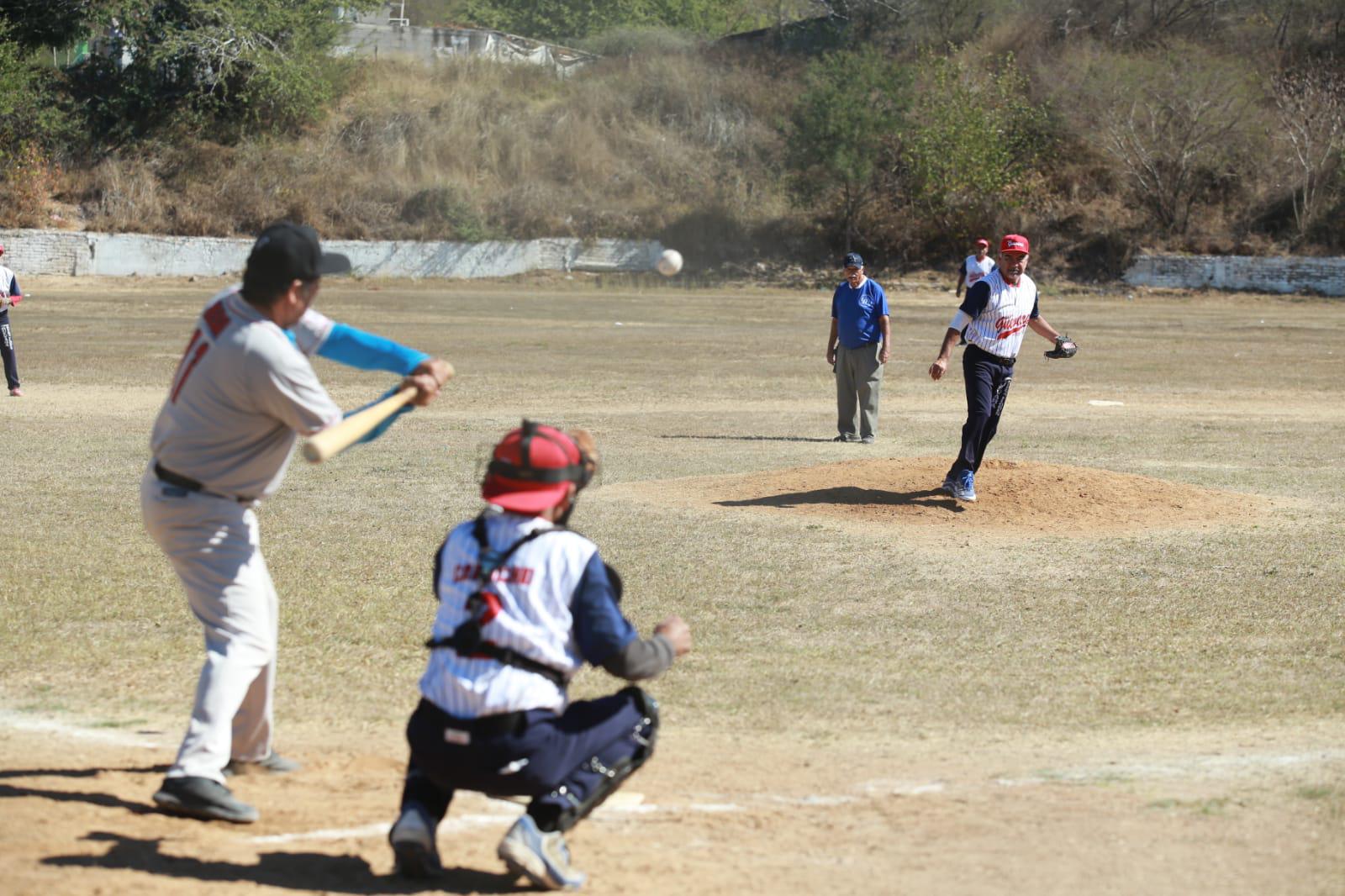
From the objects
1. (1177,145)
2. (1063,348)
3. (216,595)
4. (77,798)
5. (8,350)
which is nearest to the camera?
(216,595)

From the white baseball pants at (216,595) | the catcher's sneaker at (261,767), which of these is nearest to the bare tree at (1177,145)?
the catcher's sneaker at (261,767)

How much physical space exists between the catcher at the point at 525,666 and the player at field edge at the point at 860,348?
41.9 feet

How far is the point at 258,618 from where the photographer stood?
4.93m

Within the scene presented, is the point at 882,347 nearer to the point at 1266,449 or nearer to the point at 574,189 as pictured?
the point at 1266,449

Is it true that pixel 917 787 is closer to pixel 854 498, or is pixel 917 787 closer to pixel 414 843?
pixel 414 843

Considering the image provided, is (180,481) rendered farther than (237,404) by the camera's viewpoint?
Yes

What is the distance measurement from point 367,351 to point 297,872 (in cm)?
181

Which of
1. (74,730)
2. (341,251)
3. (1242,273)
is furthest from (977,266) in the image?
(341,251)

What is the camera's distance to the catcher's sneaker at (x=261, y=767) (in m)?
5.29

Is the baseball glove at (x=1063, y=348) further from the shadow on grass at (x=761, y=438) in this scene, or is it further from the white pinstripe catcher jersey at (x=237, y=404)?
the white pinstripe catcher jersey at (x=237, y=404)

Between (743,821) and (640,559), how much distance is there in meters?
5.05

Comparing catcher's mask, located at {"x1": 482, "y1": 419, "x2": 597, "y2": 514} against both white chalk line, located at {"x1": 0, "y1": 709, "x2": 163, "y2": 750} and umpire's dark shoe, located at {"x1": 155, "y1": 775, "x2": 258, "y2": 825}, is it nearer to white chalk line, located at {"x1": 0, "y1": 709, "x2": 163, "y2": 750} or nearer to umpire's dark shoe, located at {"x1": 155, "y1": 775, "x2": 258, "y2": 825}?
umpire's dark shoe, located at {"x1": 155, "y1": 775, "x2": 258, "y2": 825}

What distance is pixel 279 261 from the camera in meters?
4.60

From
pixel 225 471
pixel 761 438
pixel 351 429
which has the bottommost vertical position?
pixel 761 438
